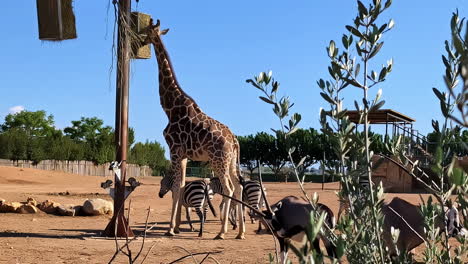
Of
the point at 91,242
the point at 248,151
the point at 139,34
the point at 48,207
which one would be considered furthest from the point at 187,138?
the point at 248,151

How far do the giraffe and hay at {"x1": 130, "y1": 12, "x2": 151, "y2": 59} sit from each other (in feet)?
0.43

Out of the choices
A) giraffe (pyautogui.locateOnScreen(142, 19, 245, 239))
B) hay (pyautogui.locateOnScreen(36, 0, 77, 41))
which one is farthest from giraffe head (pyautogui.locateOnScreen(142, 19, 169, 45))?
hay (pyautogui.locateOnScreen(36, 0, 77, 41))

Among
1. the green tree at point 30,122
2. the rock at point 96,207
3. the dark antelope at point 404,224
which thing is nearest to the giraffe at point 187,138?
the rock at point 96,207

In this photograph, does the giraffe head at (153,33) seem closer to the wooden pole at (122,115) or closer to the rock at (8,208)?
the wooden pole at (122,115)

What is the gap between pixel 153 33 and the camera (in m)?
10.7

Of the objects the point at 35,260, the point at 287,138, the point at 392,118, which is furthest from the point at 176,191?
the point at 392,118

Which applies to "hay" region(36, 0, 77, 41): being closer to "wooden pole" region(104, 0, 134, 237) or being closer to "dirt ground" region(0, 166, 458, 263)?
"wooden pole" region(104, 0, 134, 237)

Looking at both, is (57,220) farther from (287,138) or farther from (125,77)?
(287,138)

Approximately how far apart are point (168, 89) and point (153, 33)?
1017mm

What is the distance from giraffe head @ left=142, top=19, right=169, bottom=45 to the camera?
10.6 m

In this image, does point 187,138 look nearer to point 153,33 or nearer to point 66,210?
point 153,33

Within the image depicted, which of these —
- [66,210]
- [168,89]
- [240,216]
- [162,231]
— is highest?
[168,89]

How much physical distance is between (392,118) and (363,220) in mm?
24293

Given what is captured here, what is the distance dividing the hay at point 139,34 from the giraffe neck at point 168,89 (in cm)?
33
